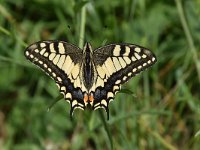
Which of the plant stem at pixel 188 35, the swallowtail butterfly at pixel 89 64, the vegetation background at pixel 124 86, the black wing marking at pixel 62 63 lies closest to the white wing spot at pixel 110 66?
the swallowtail butterfly at pixel 89 64

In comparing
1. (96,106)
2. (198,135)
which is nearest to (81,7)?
(96,106)

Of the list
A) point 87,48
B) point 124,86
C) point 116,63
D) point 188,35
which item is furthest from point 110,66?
point 188,35


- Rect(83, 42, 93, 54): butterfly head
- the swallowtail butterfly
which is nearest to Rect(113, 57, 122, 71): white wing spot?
the swallowtail butterfly

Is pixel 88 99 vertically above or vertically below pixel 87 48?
below

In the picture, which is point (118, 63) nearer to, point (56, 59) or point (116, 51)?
point (116, 51)

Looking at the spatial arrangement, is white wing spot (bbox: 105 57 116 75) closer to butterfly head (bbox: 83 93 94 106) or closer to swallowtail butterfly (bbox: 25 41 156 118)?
swallowtail butterfly (bbox: 25 41 156 118)

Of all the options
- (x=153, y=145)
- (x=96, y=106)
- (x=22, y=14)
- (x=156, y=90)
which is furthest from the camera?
(x=22, y=14)

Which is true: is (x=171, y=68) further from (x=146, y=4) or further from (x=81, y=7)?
(x=81, y=7)
